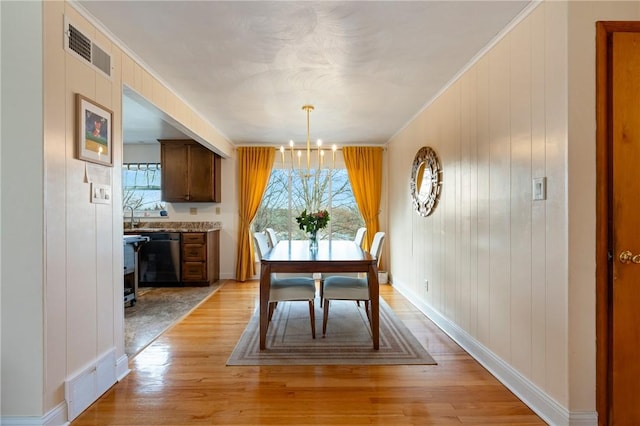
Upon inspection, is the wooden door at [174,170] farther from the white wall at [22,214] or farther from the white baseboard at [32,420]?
the white baseboard at [32,420]

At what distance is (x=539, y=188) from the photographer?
5.70 ft

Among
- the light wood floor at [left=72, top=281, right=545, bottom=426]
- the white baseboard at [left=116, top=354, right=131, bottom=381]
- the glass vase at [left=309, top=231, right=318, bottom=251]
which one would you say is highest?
the glass vase at [left=309, top=231, right=318, bottom=251]

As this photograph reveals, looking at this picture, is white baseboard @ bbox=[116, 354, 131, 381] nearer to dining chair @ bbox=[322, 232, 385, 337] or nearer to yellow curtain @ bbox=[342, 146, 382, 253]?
dining chair @ bbox=[322, 232, 385, 337]

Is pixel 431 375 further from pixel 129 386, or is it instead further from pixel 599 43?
pixel 599 43

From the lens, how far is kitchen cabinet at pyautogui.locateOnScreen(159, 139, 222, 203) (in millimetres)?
5090

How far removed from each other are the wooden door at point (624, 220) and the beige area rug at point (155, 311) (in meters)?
3.14

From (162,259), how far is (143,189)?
1455mm

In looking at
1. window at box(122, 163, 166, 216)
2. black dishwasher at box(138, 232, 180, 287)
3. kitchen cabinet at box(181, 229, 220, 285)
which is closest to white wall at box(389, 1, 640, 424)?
kitchen cabinet at box(181, 229, 220, 285)

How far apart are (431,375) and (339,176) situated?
379cm

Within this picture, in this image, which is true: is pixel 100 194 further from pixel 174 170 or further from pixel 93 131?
pixel 174 170

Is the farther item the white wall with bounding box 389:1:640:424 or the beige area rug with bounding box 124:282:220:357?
the beige area rug with bounding box 124:282:220:357

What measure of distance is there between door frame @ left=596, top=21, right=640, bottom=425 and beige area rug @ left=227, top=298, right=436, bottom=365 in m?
1.03

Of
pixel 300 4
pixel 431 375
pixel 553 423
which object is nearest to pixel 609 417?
pixel 553 423

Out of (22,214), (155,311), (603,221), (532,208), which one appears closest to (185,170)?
(155,311)
